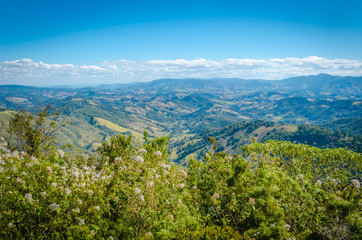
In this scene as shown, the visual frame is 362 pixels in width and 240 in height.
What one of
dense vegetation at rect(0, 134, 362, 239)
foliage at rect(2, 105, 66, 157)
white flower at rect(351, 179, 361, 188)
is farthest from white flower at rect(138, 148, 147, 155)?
foliage at rect(2, 105, 66, 157)

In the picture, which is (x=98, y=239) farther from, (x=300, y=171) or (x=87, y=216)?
(x=300, y=171)

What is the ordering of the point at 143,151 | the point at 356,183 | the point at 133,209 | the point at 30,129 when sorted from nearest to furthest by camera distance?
1. the point at 133,209
2. the point at 143,151
3. the point at 356,183
4. the point at 30,129

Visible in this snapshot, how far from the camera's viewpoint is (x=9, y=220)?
6.47 meters

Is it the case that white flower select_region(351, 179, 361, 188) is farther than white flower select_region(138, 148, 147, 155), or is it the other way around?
white flower select_region(351, 179, 361, 188)

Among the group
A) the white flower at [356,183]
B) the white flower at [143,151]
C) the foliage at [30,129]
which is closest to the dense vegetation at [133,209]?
the white flower at [356,183]

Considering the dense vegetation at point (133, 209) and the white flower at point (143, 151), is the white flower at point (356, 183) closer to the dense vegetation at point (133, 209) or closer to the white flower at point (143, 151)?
the dense vegetation at point (133, 209)

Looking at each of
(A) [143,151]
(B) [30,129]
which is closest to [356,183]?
(A) [143,151]

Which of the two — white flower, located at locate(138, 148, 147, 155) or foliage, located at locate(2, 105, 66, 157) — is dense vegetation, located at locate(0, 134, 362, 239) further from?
foliage, located at locate(2, 105, 66, 157)

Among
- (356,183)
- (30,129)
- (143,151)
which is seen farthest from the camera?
(30,129)

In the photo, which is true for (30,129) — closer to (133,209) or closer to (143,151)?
(143,151)

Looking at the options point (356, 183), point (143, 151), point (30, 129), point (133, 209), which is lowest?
point (356, 183)

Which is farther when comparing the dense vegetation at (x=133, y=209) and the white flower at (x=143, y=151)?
the white flower at (x=143, y=151)

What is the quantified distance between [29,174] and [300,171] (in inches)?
647

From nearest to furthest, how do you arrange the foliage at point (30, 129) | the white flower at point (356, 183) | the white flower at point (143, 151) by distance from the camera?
the white flower at point (143, 151) → the white flower at point (356, 183) → the foliage at point (30, 129)
